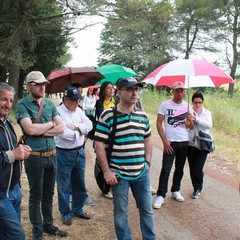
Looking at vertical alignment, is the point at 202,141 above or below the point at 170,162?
above

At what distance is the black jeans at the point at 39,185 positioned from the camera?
10.9 ft

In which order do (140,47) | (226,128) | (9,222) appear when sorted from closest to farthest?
(9,222), (226,128), (140,47)

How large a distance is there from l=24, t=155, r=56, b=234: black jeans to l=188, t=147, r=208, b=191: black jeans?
2.49 m

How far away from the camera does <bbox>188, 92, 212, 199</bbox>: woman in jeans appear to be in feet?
15.6

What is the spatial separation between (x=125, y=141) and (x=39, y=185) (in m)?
1.11

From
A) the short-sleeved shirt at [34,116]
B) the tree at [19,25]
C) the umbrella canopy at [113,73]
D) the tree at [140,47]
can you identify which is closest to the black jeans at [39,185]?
the short-sleeved shirt at [34,116]

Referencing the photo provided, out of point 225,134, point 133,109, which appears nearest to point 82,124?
point 133,109

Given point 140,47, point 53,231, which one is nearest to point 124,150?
point 53,231

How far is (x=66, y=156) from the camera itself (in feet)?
12.8

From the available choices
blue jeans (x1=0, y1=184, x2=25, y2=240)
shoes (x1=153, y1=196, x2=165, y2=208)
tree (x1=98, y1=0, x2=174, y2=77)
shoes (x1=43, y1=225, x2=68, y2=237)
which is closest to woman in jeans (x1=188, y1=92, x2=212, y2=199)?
shoes (x1=153, y1=196, x2=165, y2=208)

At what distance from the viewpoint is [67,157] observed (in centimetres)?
390

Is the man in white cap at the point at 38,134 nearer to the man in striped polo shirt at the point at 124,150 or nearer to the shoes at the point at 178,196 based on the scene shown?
the man in striped polo shirt at the point at 124,150

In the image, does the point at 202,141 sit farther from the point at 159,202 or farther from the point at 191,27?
the point at 191,27

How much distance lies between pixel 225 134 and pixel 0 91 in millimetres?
9193
